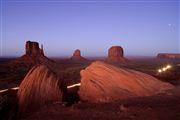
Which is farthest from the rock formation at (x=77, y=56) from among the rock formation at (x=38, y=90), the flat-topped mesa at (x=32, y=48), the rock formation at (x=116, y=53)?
the rock formation at (x=38, y=90)

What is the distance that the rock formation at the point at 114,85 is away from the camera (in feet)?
50.9

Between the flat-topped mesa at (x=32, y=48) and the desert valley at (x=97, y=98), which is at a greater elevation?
the flat-topped mesa at (x=32, y=48)

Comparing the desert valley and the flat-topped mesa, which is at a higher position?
the flat-topped mesa

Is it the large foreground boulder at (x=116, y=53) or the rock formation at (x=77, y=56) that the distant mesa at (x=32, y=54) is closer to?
the large foreground boulder at (x=116, y=53)

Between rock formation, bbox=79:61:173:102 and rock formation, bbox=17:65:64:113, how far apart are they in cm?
232

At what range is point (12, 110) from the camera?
14086 mm

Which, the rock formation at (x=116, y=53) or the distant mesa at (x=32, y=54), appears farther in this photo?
the rock formation at (x=116, y=53)

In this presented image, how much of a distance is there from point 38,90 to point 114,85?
529cm

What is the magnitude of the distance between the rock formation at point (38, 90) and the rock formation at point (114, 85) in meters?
2.32

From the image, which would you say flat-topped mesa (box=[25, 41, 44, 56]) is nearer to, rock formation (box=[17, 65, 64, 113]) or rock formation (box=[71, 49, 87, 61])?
rock formation (box=[71, 49, 87, 61])

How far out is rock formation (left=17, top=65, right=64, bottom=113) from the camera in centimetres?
1372

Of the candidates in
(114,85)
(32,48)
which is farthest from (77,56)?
(114,85)

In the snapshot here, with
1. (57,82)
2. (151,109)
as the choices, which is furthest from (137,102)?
(57,82)

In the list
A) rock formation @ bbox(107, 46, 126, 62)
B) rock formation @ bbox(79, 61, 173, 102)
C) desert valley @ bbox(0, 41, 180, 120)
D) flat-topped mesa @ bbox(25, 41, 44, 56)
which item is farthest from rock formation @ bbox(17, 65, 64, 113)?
rock formation @ bbox(107, 46, 126, 62)
